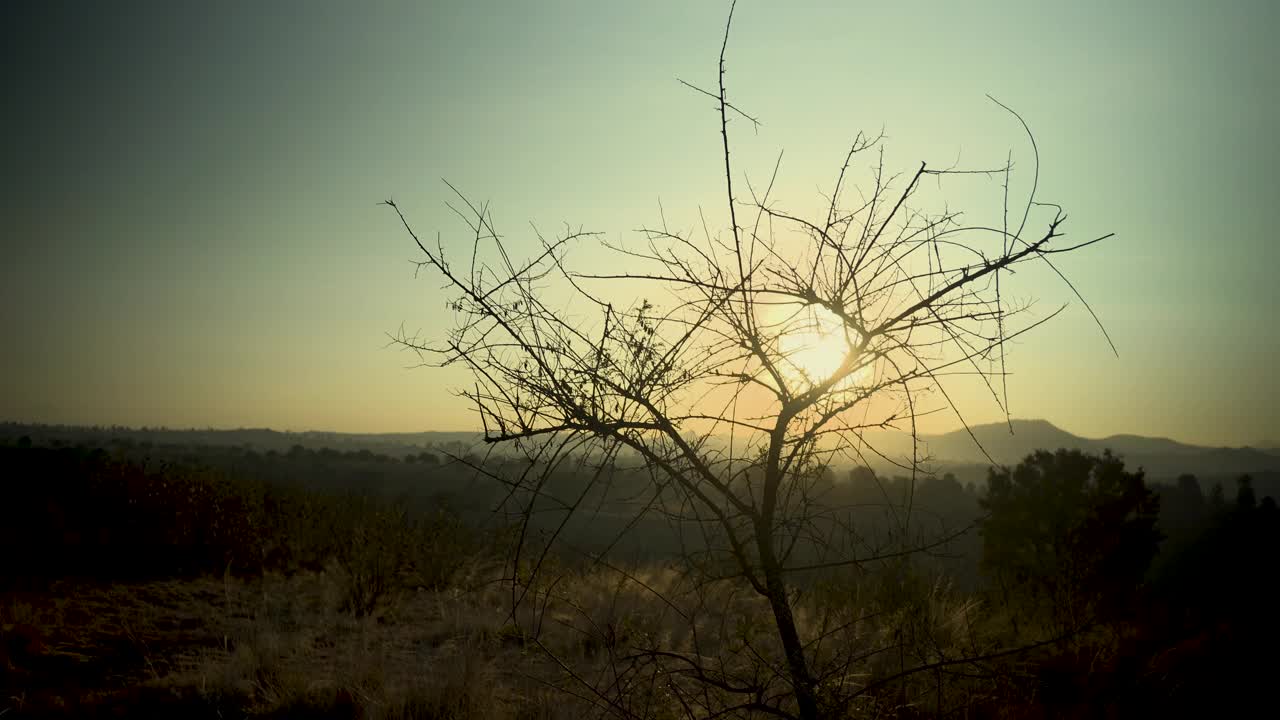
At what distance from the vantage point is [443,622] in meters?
7.41

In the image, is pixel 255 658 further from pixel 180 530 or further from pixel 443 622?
pixel 180 530

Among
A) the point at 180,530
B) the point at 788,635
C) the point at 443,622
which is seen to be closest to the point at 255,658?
the point at 443,622

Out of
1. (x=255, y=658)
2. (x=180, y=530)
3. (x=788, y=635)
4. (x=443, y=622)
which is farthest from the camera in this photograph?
(x=180, y=530)

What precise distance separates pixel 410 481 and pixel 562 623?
139 feet

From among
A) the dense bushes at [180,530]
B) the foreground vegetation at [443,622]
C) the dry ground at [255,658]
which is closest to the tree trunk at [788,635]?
the foreground vegetation at [443,622]

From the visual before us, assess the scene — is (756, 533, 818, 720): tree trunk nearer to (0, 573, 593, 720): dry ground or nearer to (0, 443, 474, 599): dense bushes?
(0, 573, 593, 720): dry ground

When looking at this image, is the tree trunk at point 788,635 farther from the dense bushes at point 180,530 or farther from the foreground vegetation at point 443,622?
the dense bushes at point 180,530

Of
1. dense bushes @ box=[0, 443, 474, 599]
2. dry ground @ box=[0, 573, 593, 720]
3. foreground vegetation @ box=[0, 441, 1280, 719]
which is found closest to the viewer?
foreground vegetation @ box=[0, 441, 1280, 719]

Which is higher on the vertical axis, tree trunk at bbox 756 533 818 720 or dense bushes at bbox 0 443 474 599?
tree trunk at bbox 756 533 818 720

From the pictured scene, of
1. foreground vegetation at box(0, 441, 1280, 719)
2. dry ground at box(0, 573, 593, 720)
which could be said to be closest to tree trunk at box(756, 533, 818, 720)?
foreground vegetation at box(0, 441, 1280, 719)

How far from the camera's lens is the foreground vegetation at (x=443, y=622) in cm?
369

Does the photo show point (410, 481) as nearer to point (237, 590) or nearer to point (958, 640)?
point (237, 590)

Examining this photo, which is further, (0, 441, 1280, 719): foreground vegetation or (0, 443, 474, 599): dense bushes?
(0, 443, 474, 599): dense bushes

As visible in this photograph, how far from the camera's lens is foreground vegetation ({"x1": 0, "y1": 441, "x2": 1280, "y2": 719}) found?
3.69 meters
